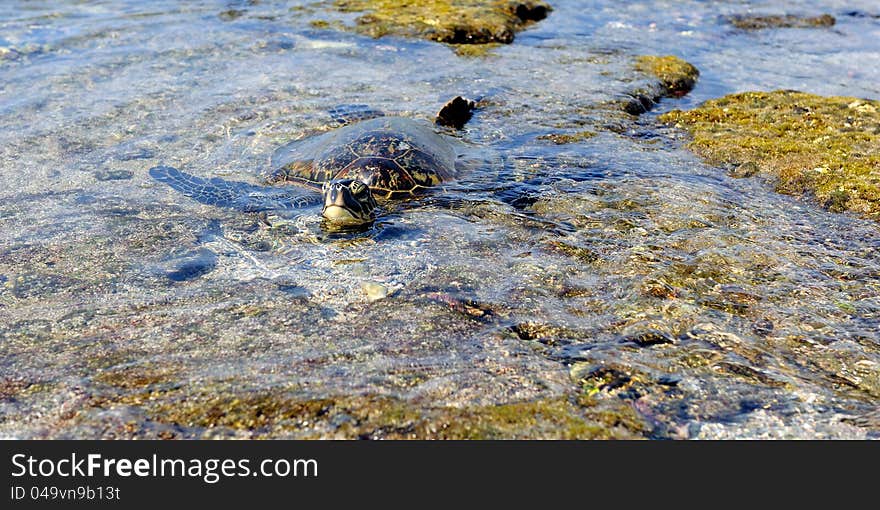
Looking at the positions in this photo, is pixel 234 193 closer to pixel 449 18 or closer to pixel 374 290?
pixel 374 290

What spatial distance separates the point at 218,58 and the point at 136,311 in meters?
7.34

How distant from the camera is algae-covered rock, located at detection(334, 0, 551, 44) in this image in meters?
12.2

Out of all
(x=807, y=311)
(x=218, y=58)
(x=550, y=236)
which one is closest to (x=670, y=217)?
(x=550, y=236)

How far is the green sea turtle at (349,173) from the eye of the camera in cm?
→ 645

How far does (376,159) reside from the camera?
7.08 meters

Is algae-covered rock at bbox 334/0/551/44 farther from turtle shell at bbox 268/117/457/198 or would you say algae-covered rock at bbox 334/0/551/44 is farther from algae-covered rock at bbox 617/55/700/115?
turtle shell at bbox 268/117/457/198

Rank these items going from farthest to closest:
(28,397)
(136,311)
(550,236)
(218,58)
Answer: (218,58), (550,236), (136,311), (28,397)

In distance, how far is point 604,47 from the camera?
1198cm

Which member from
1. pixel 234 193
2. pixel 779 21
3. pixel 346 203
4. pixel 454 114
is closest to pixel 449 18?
pixel 454 114

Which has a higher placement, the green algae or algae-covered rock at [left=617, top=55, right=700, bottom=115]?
algae-covered rock at [left=617, top=55, right=700, bottom=115]

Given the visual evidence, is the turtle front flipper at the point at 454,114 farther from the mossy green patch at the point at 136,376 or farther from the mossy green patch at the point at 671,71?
the mossy green patch at the point at 136,376

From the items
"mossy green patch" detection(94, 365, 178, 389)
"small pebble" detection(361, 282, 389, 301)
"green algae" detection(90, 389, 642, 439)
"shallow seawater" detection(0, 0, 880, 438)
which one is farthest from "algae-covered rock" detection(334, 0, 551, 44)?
"green algae" detection(90, 389, 642, 439)

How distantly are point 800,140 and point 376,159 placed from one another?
4.91 m
